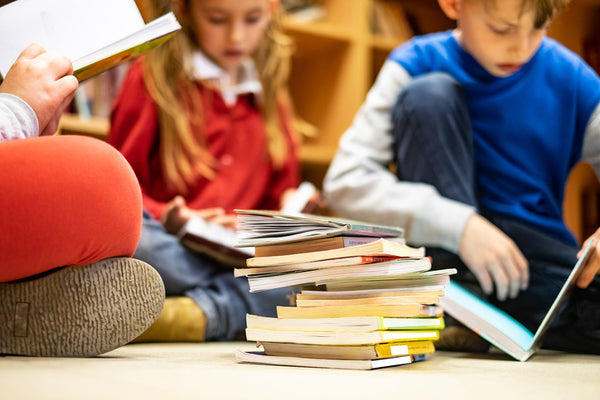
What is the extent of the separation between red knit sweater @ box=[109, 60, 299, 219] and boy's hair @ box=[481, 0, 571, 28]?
0.73 meters

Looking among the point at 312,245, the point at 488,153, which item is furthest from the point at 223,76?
the point at 312,245

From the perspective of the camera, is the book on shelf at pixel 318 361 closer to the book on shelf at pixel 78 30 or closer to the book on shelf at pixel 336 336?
the book on shelf at pixel 336 336

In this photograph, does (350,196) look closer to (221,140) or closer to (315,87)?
(221,140)

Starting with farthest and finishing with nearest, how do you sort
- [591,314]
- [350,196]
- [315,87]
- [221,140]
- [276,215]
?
[315,87], [221,140], [350,196], [591,314], [276,215]

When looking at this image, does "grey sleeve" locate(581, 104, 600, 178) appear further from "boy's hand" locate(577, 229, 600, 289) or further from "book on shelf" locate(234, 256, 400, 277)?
"book on shelf" locate(234, 256, 400, 277)

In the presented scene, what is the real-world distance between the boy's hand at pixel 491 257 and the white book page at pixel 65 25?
0.58 meters

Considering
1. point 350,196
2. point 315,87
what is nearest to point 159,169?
point 350,196

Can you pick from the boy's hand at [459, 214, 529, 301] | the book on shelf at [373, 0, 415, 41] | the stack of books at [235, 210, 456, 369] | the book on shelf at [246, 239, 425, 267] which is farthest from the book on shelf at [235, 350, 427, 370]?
the book on shelf at [373, 0, 415, 41]

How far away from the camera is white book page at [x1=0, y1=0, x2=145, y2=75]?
0.80m

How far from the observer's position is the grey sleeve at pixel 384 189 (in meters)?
1.05

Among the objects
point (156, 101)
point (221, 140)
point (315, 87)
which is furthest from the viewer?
point (315, 87)

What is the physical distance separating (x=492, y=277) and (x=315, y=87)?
1656 millimetres

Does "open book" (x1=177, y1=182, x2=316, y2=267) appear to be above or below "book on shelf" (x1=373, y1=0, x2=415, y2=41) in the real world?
below

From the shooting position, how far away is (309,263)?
2.50 feet
